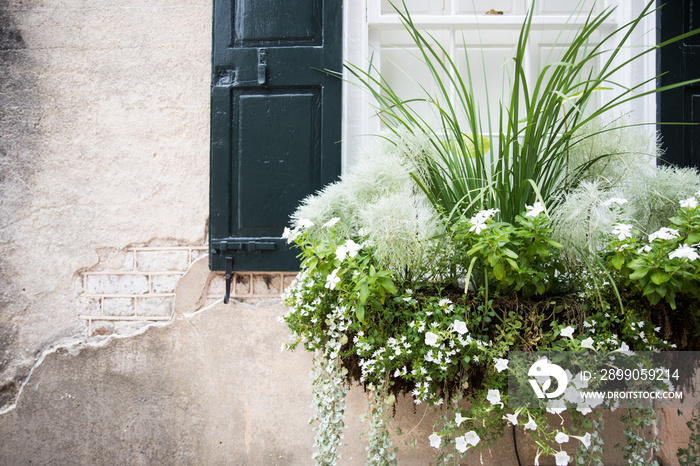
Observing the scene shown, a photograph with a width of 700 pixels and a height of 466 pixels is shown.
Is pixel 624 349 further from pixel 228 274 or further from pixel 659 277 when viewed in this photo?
pixel 228 274

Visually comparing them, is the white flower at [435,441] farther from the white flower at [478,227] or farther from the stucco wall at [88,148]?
the stucco wall at [88,148]

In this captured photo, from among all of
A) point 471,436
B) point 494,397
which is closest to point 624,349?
point 494,397

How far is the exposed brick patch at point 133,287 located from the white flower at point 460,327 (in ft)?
4.14

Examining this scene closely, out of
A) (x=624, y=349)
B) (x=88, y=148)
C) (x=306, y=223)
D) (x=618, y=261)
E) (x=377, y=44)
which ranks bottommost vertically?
(x=624, y=349)

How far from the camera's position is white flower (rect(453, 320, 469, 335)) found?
129cm

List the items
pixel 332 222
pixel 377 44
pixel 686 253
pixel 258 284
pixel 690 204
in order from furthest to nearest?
1. pixel 377 44
2. pixel 258 284
3. pixel 332 222
4. pixel 690 204
5. pixel 686 253

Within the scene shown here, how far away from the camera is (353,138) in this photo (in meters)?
2.05

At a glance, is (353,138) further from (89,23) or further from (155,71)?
(89,23)

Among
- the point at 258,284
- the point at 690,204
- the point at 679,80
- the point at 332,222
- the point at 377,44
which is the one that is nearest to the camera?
the point at 690,204

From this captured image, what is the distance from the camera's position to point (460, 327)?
4.24 ft

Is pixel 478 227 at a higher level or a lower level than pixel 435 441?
higher

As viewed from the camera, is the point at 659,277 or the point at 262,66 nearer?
the point at 659,277

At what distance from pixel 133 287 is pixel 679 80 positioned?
8.29ft

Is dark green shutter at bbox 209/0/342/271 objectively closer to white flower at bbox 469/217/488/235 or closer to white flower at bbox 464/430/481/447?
white flower at bbox 469/217/488/235
